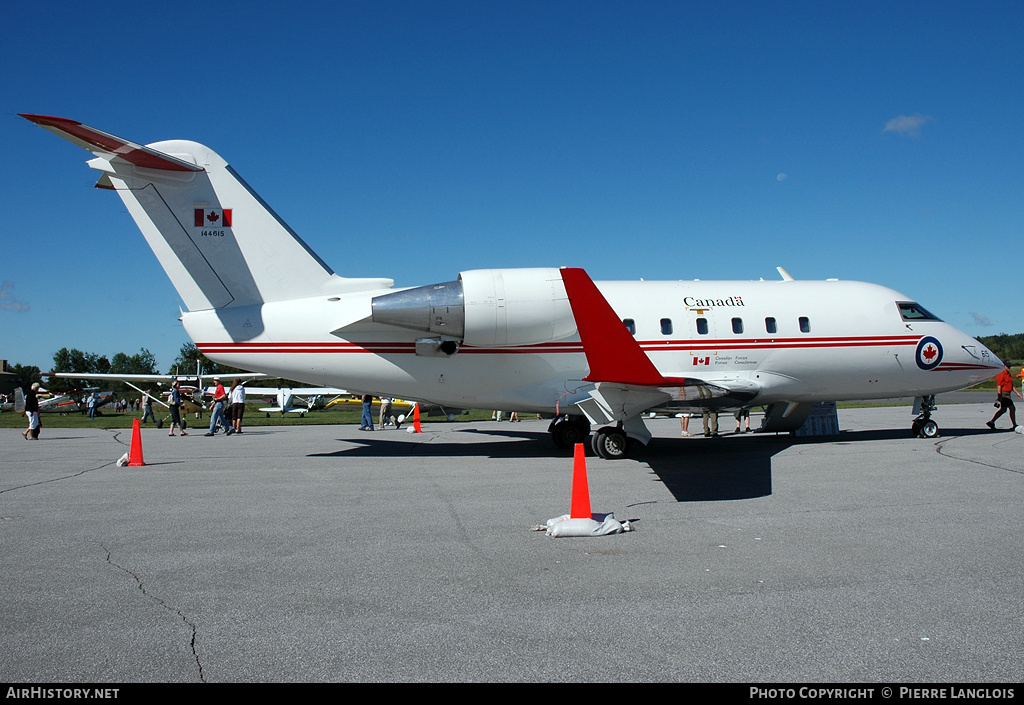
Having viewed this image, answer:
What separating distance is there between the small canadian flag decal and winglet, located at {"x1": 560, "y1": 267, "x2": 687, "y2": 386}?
23.7 feet

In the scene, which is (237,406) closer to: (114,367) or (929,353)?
(929,353)

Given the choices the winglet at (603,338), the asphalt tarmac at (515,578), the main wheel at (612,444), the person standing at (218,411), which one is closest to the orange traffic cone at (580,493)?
the asphalt tarmac at (515,578)

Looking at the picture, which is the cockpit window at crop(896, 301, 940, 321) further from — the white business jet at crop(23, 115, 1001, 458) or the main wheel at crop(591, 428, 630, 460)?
the main wheel at crop(591, 428, 630, 460)

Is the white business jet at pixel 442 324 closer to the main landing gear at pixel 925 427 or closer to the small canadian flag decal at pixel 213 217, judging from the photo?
the small canadian flag decal at pixel 213 217

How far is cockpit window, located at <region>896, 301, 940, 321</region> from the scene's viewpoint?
14.9m

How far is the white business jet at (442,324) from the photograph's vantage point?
1238 centimetres

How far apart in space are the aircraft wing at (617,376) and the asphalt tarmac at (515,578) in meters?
1.44

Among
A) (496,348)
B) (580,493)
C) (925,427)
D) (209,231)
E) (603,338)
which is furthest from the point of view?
(925,427)

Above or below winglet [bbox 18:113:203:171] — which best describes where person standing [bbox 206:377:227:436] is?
below

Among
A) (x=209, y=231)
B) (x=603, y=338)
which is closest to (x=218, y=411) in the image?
(x=209, y=231)

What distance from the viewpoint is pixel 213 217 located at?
12.7 meters

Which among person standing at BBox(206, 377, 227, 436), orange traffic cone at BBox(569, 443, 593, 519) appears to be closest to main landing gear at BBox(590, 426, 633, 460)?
orange traffic cone at BBox(569, 443, 593, 519)

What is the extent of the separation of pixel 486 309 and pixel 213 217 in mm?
5517

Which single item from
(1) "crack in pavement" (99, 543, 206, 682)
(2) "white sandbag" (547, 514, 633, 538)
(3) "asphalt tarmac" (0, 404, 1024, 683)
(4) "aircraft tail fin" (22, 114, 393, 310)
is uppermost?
(4) "aircraft tail fin" (22, 114, 393, 310)
